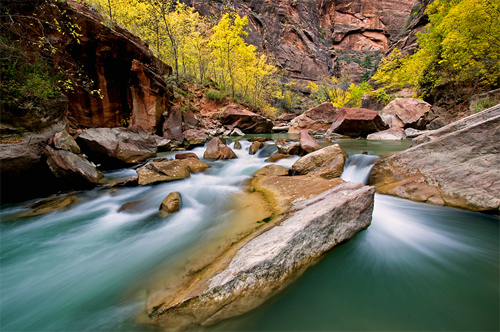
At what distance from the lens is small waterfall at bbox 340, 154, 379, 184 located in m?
5.11

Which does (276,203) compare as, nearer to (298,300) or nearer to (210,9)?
(298,300)

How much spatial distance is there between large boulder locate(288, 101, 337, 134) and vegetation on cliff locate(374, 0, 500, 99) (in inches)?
310

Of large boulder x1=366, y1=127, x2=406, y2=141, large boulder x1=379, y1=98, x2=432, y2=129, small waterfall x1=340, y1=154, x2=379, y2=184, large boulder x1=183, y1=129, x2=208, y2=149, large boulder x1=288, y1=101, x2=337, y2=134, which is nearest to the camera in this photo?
small waterfall x1=340, y1=154, x2=379, y2=184

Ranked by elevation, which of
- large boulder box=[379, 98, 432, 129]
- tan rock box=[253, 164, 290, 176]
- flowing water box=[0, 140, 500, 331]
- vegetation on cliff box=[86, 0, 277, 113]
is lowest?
flowing water box=[0, 140, 500, 331]

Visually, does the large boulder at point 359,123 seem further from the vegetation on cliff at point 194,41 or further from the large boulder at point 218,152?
the vegetation on cliff at point 194,41

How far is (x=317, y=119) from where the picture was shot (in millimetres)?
20969

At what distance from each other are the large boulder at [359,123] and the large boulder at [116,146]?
12599 millimetres

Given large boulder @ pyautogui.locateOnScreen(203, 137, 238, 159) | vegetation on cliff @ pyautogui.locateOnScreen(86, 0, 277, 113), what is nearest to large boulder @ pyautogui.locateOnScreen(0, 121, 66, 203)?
large boulder @ pyautogui.locateOnScreen(203, 137, 238, 159)

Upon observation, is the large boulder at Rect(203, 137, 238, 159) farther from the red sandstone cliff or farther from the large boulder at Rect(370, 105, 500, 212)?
the red sandstone cliff

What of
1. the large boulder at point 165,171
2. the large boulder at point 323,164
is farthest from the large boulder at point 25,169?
the large boulder at point 323,164

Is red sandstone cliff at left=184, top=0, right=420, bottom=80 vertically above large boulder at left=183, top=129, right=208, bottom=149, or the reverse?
red sandstone cliff at left=184, top=0, right=420, bottom=80

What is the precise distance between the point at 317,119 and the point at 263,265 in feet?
70.5

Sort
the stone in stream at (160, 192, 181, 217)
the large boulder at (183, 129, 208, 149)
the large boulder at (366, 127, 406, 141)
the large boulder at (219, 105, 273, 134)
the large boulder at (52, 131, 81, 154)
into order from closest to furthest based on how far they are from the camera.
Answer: the stone in stream at (160, 192, 181, 217), the large boulder at (52, 131, 81, 154), the large boulder at (183, 129, 208, 149), the large boulder at (366, 127, 406, 141), the large boulder at (219, 105, 273, 134)

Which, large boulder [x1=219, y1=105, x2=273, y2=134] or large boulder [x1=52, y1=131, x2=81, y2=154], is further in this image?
large boulder [x1=219, y1=105, x2=273, y2=134]
